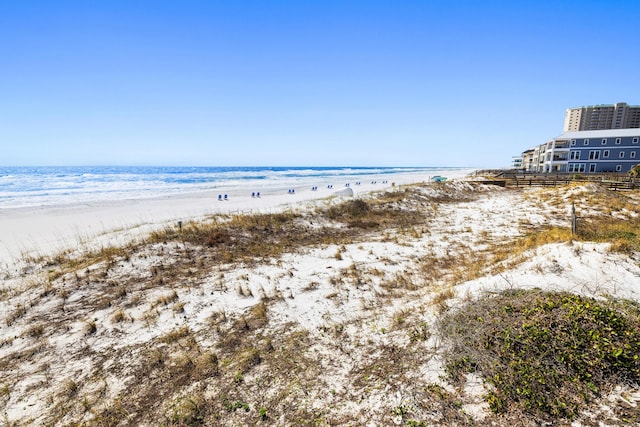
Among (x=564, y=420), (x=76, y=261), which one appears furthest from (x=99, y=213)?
(x=564, y=420)

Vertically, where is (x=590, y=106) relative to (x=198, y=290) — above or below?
above

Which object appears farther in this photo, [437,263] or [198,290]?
[437,263]

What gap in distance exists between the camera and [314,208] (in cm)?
1958

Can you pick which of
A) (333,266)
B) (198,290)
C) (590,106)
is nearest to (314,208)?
(333,266)

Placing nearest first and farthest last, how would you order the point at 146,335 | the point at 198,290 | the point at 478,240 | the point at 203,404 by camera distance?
the point at 203,404 < the point at 146,335 < the point at 198,290 < the point at 478,240

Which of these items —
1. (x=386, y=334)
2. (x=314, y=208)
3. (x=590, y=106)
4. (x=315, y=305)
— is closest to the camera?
(x=386, y=334)

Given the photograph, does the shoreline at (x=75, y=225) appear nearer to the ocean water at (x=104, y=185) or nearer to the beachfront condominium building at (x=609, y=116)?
the ocean water at (x=104, y=185)

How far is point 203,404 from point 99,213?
1085 inches

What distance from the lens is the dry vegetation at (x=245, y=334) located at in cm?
434

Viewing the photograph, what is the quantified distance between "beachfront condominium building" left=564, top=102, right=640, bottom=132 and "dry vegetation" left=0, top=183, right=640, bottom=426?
185581 millimetres

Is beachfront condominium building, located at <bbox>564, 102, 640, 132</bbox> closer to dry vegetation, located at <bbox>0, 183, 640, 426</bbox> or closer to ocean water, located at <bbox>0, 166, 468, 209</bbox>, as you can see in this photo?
ocean water, located at <bbox>0, 166, 468, 209</bbox>

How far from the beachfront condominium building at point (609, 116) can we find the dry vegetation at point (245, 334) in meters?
186

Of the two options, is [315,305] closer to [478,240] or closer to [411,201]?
[478,240]

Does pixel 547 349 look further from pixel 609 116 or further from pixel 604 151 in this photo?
pixel 609 116
